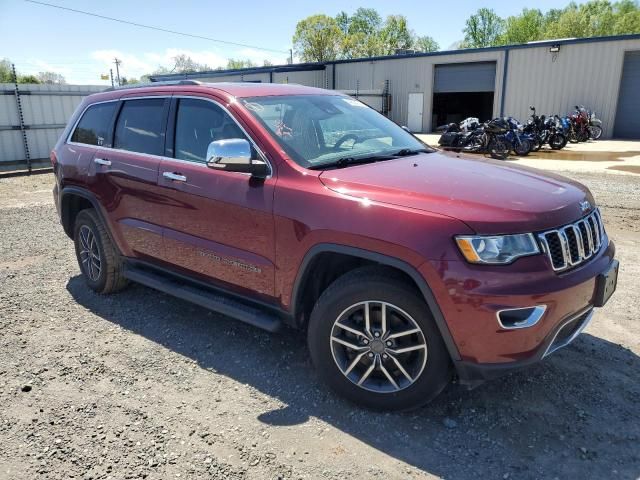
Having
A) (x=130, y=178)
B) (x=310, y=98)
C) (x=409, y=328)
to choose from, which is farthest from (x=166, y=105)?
(x=409, y=328)

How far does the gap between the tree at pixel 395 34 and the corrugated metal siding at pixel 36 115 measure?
6807 cm

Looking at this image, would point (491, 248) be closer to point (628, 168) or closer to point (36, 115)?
point (628, 168)

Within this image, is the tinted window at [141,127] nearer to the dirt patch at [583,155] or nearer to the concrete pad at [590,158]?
the concrete pad at [590,158]

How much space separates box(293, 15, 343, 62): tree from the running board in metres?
67.8

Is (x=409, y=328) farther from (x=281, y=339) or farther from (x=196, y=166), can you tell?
(x=196, y=166)

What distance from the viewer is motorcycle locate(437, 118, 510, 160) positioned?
14812mm

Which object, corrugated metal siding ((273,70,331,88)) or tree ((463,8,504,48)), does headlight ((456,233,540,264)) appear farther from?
tree ((463,8,504,48))

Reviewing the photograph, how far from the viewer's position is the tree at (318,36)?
67.4m

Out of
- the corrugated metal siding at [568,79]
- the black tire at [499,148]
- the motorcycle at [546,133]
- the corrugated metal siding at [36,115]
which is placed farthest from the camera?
the corrugated metal siding at [568,79]

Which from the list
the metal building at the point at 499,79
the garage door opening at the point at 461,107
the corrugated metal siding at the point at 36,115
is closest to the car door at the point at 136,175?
the corrugated metal siding at the point at 36,115

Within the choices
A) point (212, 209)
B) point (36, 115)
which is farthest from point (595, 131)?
point (212, 209)

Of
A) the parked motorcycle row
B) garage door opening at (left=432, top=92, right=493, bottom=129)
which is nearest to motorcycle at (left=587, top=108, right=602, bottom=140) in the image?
the parked motorcycle row

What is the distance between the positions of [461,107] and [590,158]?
18764mm

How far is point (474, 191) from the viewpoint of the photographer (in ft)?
8.95
